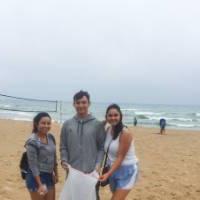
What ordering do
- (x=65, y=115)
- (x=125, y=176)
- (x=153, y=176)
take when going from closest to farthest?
(x=125, y=176) < (x=153, y=176) < (x=65, y=115)

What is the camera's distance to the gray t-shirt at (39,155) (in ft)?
11.0

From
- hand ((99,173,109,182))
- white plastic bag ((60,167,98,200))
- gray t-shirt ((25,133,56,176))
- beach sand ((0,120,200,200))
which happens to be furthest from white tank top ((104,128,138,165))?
beach sand ((0,120,200,200))

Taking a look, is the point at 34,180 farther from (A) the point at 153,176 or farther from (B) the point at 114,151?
(A) the point at 153,176

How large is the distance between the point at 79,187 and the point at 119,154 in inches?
17.3

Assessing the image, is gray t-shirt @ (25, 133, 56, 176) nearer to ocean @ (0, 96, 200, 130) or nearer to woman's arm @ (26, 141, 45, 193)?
woman's arm @ (26, 141, 45, 193)

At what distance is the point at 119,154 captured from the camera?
3.45 metres

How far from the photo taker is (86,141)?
3.33m

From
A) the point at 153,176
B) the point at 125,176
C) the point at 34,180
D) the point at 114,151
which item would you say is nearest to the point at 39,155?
the point at 34,180

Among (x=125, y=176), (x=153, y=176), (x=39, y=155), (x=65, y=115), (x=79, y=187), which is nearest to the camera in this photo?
(x=79, y=187)

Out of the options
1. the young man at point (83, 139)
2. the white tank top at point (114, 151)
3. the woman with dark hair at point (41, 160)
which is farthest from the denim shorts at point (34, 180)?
the white tank top at point (114, 151)

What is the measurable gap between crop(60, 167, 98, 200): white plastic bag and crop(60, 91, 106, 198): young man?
0.06m

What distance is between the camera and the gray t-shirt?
132 inches

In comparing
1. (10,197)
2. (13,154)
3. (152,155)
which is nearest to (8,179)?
(10,197)

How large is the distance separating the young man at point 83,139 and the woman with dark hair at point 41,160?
134 mm
